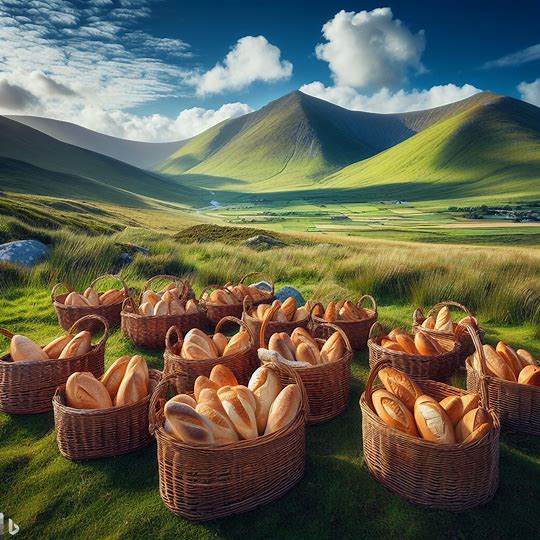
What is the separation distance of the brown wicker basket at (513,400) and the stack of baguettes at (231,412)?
154 centimetres

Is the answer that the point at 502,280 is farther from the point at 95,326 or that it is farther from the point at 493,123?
the point at 493,123

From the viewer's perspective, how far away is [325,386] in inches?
130

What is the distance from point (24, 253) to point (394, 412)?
8695 mm

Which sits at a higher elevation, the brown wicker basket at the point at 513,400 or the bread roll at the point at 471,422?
the bread roll at the point at 471,422

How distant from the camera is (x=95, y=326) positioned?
5.54 metres

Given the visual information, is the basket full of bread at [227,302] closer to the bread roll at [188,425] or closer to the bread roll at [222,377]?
the bread roll at [222,377]

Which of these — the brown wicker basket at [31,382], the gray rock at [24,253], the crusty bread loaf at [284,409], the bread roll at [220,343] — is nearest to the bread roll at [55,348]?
the brown wicker basket at [31,382]

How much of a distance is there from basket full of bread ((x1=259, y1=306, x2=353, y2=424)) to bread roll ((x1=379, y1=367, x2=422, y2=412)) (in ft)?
1.64

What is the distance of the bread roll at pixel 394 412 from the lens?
2.57 metres

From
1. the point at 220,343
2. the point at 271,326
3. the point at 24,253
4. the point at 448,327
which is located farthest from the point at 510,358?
the point at 24,253

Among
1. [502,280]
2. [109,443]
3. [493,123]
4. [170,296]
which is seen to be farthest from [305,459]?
[493,123]

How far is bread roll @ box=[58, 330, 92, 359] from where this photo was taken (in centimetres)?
370

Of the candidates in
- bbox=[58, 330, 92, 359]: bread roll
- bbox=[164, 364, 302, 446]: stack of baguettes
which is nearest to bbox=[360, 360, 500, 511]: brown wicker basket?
bbox=[164, 364, 302, 446]: stack of baguettes

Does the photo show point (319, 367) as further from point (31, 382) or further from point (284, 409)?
point (31, 382)
